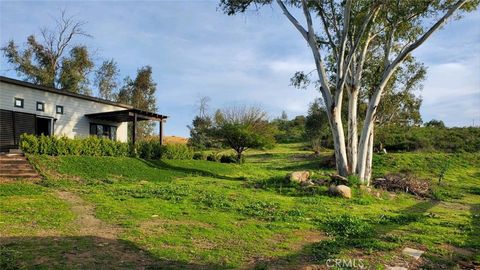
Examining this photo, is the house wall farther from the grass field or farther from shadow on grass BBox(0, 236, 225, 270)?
shadow on grass BBox(0, 236, 225, 270)

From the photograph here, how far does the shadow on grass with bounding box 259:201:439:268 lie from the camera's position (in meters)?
5.83

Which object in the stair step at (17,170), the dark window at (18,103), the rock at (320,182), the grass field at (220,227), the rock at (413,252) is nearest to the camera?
the grass field at (220,227)

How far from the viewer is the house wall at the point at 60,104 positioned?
2089 centimetres

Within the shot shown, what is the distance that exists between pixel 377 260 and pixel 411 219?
13.5ft

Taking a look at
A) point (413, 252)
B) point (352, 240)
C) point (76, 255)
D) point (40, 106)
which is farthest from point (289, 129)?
point (76, 255)

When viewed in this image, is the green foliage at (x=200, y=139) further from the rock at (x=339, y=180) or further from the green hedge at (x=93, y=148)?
the rock at (x=339, y=180)

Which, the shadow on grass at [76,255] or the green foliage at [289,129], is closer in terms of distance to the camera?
the shadow on grass at [76,255]

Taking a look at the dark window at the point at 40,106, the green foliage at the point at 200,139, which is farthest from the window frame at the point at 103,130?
the green foliage at the point at 200,139

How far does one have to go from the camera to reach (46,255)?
205 inches

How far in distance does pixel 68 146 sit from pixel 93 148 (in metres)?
1.37

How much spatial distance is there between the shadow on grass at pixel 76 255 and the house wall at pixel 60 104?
57.4 feet

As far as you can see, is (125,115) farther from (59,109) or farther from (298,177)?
(298,177)

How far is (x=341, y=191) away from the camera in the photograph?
12758 mm

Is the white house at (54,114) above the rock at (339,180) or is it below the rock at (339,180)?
above
